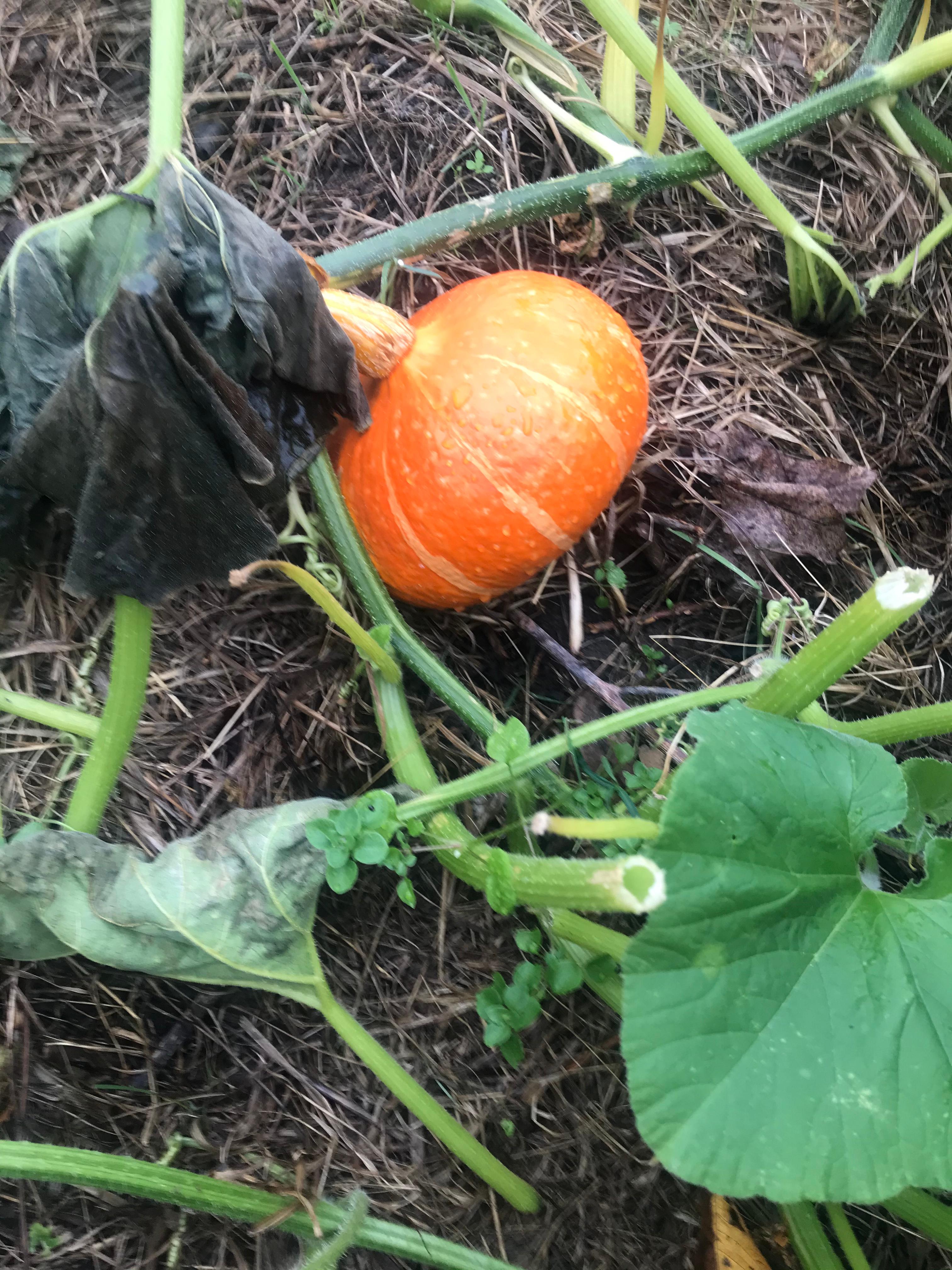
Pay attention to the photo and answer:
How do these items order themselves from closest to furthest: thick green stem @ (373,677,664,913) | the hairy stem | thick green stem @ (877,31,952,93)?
thick green stem @ (373,677,664,913) → the hairy stem → thick green stem @ (877,31,952,93)

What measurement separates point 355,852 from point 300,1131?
0.59 m

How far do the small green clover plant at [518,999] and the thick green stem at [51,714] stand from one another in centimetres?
76

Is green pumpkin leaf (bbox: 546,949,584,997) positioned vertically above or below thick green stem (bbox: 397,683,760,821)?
below

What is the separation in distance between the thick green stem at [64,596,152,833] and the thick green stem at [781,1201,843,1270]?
1.23m

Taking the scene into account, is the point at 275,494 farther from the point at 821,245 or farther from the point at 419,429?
the point at 821,245

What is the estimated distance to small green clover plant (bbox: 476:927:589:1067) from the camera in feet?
4.15

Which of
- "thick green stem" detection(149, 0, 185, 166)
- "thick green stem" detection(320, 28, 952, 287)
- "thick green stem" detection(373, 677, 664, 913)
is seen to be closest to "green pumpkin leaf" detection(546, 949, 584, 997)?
"thick green stem" detection(373, 677, 664, 913)

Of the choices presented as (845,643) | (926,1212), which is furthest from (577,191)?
(926,1212)

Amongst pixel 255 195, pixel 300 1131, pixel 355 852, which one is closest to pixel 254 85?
pixel 255 195

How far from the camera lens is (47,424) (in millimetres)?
1127

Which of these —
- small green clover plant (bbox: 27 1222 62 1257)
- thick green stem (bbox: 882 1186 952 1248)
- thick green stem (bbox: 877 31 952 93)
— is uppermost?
thick green stem (bbox: 877 31 952 93)

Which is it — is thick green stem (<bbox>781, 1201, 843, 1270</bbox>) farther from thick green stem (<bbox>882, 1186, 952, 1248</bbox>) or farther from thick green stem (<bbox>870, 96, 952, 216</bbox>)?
thick green stem (<bbox>870, 96, 952, 216</bbox>)

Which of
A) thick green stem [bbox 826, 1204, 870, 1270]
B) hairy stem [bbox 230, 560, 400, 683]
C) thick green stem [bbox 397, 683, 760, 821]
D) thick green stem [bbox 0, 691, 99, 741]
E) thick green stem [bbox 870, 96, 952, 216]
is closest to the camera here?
hairy stem [bbox 230, 560, 400, 683]

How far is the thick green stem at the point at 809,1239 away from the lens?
1.28 m
